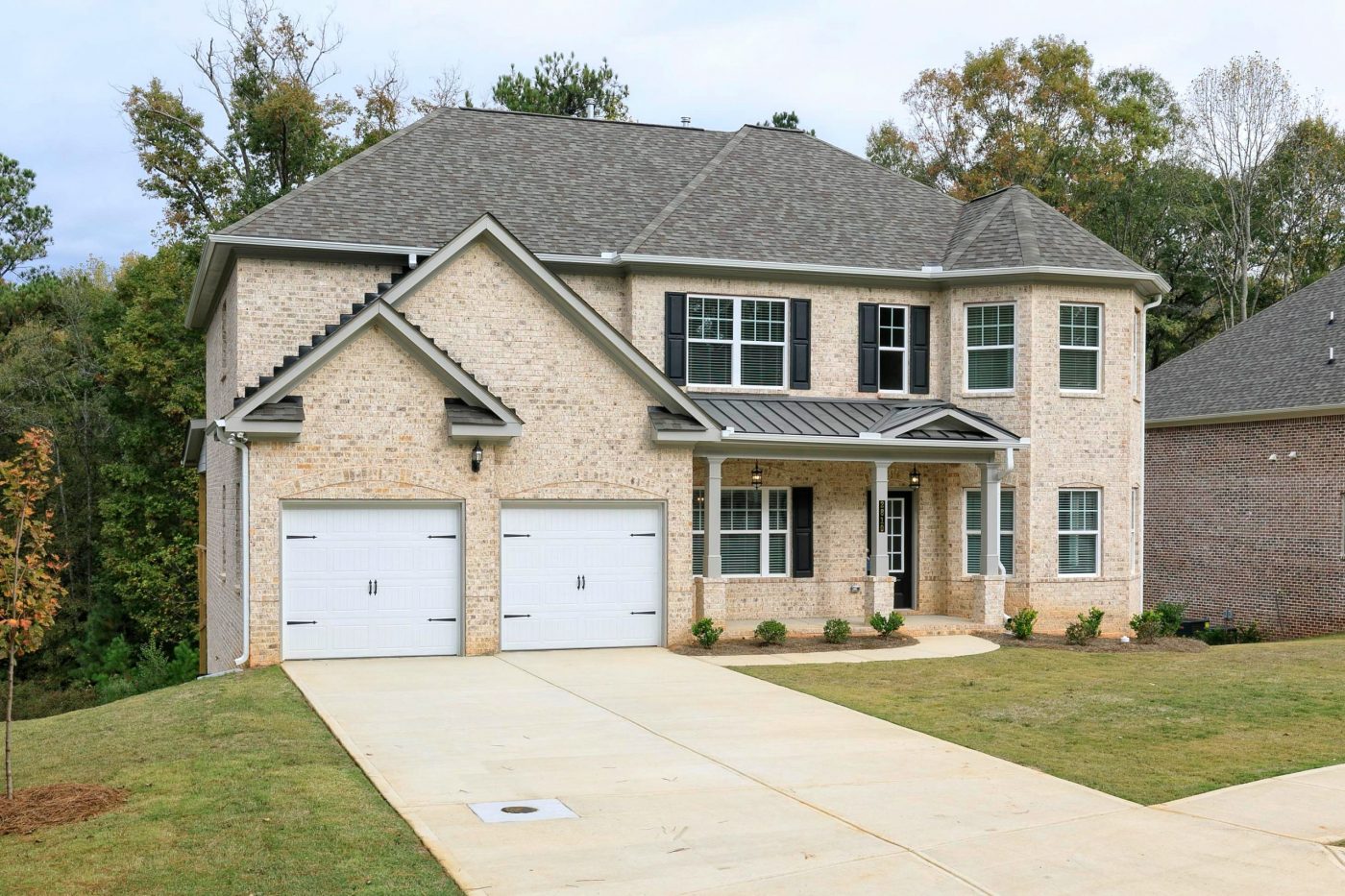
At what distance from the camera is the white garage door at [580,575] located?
18.3m

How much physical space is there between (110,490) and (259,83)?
43.6ft

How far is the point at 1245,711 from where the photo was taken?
44.4 feet

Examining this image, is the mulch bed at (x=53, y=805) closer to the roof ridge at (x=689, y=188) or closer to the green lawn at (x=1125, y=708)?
the green lawn at (x=1125, y=708)

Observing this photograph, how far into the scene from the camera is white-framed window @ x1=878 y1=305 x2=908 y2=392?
910 inches

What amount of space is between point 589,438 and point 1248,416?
1623 cm

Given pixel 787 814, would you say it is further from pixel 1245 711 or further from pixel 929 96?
pixel 929 96

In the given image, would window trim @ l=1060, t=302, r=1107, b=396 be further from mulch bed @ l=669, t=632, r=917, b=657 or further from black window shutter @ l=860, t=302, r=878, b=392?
mulch bed @ l=669, t=632, r=917, b=657

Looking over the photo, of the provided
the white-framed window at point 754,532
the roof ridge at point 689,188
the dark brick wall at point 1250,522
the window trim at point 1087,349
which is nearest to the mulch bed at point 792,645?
the white-framed window at point 754,532

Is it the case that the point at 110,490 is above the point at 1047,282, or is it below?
below

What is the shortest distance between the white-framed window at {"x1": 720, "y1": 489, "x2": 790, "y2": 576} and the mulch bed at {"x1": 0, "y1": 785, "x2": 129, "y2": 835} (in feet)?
44.1

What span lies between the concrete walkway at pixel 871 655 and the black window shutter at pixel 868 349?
511 centimetres

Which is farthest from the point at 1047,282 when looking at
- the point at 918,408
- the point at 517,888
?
the point at 517,888

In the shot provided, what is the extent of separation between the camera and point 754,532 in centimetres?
2206

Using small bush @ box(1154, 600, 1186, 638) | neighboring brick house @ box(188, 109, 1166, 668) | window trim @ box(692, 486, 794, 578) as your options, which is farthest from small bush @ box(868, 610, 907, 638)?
small bush @ box(1154, 600, 1186, 638)
